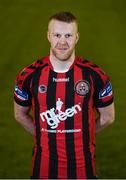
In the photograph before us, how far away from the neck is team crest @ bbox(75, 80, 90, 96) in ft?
0.31

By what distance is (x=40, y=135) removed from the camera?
240cm

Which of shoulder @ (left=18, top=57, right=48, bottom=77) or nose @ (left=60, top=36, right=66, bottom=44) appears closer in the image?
nose @ (left=60, top=36, right=66, bottom=44)

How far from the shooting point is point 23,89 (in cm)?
244

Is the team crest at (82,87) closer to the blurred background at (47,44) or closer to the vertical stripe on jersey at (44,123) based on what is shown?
the vertical stripe on jersey at (44,123)

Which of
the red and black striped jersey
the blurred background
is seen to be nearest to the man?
the red and black striped jersey

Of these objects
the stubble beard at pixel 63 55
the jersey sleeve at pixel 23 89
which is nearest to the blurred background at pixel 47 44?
the jersey sleeve at pixel 23 89

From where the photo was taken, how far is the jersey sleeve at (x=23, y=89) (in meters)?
2.41

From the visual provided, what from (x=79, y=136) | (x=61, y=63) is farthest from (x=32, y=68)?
(x=79, y=136)

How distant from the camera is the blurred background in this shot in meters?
3.83

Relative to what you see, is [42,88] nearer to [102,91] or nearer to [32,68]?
[32,68]

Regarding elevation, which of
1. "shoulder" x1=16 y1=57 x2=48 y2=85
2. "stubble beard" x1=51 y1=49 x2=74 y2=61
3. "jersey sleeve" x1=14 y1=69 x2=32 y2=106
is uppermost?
"stubble beard" x1=51 y1=49 x2=74 y2=61

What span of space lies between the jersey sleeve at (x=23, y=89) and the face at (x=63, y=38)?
20 cm

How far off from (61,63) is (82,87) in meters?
0.15

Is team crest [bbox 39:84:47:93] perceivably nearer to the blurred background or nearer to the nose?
the nose
